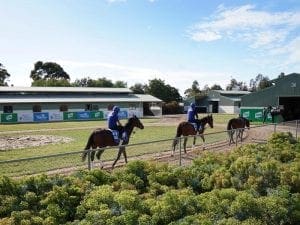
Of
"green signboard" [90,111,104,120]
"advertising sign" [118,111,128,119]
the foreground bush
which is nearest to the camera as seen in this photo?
the foreground bush

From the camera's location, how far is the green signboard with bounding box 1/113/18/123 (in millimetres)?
51156

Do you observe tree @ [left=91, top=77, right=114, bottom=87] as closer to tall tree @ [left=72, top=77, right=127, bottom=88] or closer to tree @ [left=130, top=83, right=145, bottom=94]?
tall tree @ [left=72, top=77, right=127, bottom=88]

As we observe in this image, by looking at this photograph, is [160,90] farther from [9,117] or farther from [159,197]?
[159,197]

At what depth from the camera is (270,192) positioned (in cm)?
868

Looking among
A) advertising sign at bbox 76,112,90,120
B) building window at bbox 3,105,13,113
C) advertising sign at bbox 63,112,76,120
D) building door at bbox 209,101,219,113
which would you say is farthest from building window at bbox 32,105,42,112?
building door at bbox 209,101,219,113

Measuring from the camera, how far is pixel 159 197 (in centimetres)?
901

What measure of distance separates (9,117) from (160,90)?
42.9 m

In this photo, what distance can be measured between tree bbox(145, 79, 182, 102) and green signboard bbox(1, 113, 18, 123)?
41.1m

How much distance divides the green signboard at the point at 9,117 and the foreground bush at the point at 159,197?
1738 inches

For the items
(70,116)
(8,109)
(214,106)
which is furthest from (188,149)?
(214,106)

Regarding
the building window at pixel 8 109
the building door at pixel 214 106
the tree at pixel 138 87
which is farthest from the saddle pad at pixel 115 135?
the tree at pixel 138 87

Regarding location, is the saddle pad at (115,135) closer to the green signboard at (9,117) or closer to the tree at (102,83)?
the green signboard at (9,117)

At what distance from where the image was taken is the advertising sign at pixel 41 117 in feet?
177

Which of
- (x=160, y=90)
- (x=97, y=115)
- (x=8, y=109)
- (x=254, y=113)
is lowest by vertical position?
(x=97, y=115)
